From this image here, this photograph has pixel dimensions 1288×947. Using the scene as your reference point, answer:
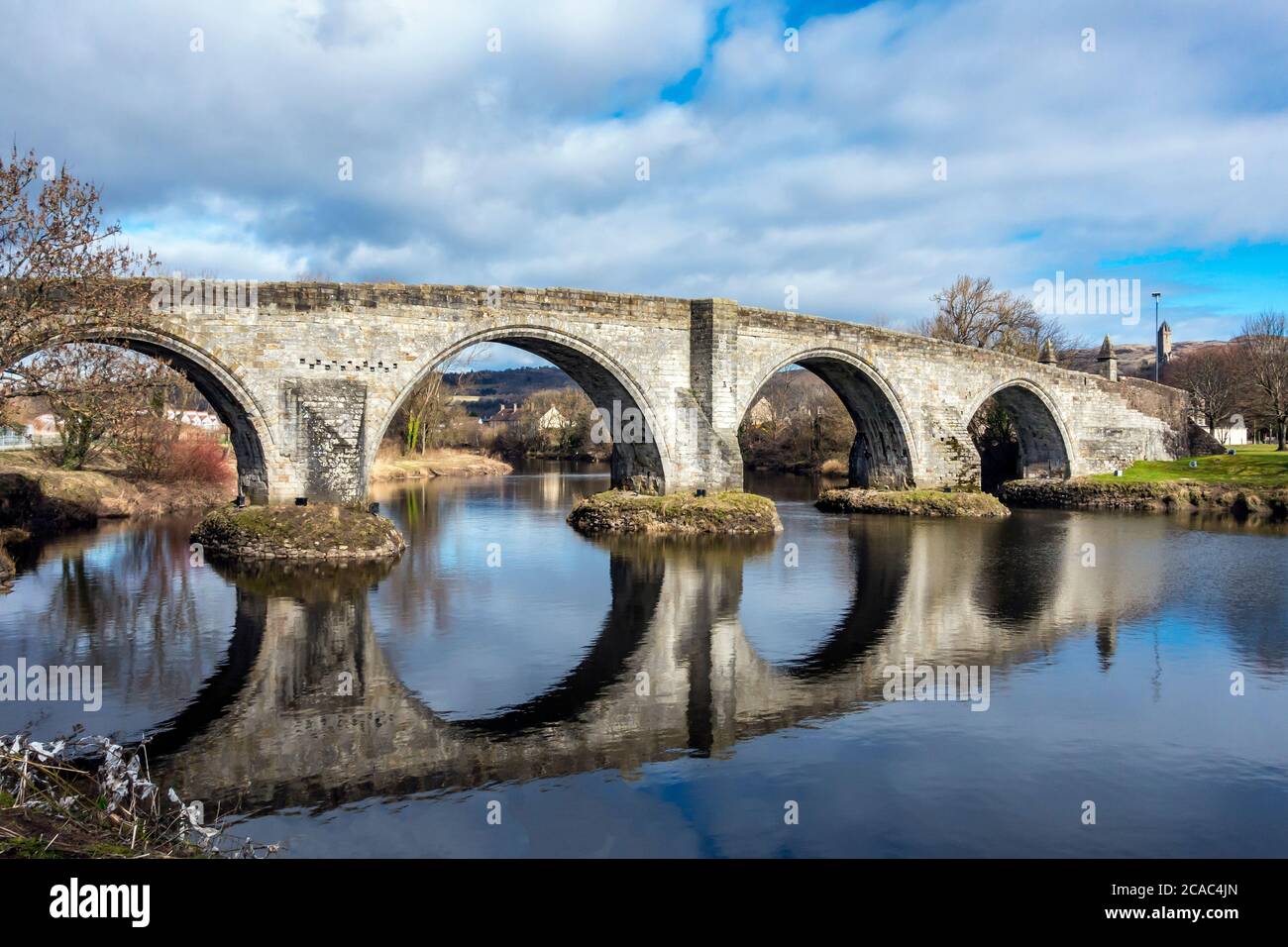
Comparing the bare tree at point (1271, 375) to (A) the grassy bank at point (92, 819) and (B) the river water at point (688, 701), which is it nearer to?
(B) the river water at point (688, 701)

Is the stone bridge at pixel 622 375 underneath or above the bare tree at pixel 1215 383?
underneath

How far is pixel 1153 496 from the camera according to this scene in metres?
31.8

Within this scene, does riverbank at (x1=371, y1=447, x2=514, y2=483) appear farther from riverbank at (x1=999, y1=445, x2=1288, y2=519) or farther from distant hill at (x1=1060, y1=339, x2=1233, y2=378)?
distant hill at (x1=1060, y1=339, x2=1233, y2=378)

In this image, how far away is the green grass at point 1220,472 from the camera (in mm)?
32531

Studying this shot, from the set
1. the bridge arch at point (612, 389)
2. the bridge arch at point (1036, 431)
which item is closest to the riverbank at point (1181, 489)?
the bridge arch at point (1036, 431)

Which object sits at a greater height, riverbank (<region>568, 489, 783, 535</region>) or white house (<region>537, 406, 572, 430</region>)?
white house (<region>537, 406, 572, 430</region>)

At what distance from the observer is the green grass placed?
3253 centimetres

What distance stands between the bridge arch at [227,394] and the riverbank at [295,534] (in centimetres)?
80

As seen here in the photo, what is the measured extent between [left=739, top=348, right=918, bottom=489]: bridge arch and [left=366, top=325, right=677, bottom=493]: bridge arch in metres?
5.85

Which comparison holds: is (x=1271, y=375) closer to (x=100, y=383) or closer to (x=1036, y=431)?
(x=1036, y=431)

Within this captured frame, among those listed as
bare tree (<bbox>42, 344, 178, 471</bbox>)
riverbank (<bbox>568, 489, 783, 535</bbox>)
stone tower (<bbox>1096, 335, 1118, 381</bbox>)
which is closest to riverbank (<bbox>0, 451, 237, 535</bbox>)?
bare tree (<bbox>42, 344, 178, 471</bbox>)

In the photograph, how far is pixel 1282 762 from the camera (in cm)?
767

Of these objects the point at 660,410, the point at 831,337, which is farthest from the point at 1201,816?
the point at 831,337

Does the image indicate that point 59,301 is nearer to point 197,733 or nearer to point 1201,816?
point 197,733
